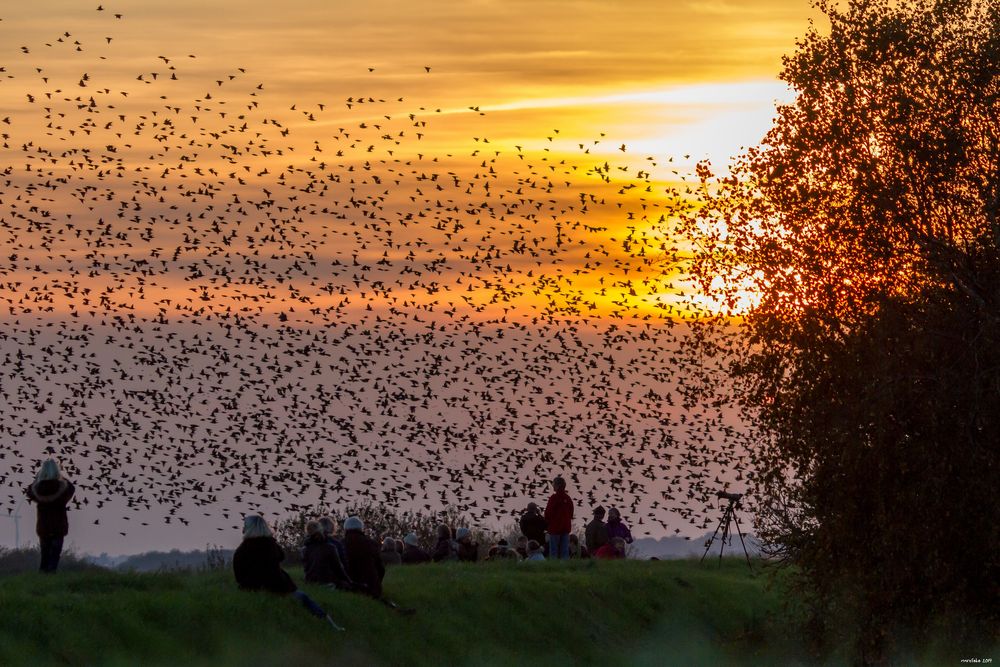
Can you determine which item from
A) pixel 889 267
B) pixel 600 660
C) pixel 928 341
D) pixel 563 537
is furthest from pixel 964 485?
pixel 563 537

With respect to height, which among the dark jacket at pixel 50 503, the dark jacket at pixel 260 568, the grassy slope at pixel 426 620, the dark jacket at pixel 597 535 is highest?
the dark jacket at pixel 50 503

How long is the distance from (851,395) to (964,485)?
8.62 feet

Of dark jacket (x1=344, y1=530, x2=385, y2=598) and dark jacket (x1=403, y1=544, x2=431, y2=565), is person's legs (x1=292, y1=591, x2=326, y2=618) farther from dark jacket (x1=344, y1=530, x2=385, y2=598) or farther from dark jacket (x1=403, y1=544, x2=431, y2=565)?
dark jacket (x1=403, y1=544, x2=431, y2=565)

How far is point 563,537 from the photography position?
38.8 m

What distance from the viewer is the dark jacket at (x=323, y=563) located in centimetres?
2934

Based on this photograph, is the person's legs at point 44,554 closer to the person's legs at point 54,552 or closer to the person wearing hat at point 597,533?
the person's legs at point 54,552

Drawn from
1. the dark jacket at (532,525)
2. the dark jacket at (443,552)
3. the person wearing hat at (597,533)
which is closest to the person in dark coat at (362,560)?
the dark jacket at (443,552)

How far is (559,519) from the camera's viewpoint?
3800 centimetres

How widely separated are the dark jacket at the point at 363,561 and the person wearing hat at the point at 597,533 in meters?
14.3

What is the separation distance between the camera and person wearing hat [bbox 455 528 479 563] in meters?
38.5

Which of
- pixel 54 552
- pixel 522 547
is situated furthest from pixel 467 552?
pixel 54 552

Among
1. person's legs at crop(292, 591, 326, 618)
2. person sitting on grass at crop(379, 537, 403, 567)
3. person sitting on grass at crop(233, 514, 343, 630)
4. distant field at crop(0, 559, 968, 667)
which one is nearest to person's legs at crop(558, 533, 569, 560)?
distant field at crop(0, 559, 968, 667)

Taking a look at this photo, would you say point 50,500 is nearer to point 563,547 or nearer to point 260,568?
Result: point 260,568

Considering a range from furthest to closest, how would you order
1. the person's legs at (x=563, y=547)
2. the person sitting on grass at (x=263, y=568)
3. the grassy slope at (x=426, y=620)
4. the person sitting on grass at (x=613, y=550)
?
1. the person sitting on grass at (x=613, y=550)
2. the person's legs at (x=563, y=547)
3. the person sitting on grass at (x=263, y=568)
4. the grassy slope at (x=426, y=620)
